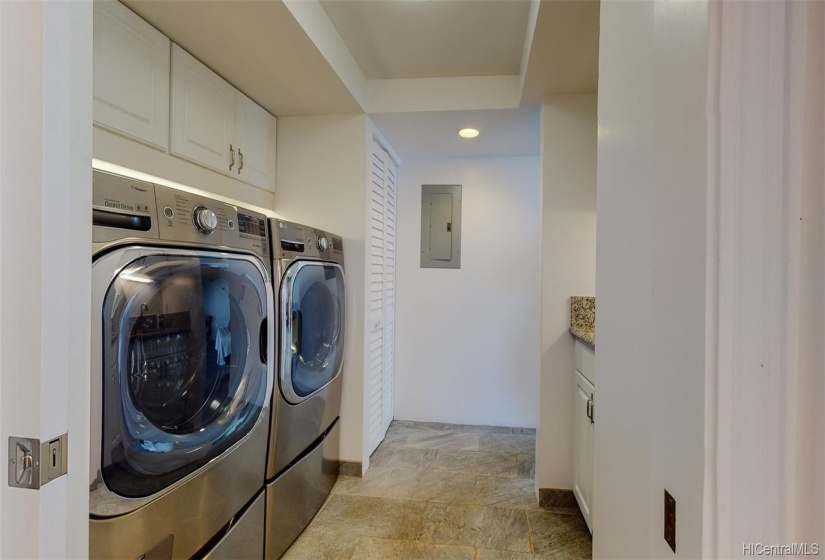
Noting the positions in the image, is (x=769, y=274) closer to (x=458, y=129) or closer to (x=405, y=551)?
(x=405, y=551)

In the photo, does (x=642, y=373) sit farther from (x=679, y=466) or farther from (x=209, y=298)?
(x=209, y=298)

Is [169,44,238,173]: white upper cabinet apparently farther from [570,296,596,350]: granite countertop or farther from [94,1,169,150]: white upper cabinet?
[570,296,596,350]: granite countertop

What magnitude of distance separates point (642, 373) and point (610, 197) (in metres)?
0.37

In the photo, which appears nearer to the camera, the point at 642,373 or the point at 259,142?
the point at 642,373

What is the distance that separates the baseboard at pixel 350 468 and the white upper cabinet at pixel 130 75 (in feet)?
6.21

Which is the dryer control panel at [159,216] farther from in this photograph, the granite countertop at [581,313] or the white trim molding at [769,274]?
the granite countertop at [581,313]

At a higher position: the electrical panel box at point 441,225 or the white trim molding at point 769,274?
the electrical panel box at point 441,225

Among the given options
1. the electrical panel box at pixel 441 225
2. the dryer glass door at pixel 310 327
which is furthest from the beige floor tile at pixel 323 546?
the electrical panel box at pixel 441 225

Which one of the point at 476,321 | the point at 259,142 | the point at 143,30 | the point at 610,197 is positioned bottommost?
the point at 476,321

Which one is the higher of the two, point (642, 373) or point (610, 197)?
point (610, 197)

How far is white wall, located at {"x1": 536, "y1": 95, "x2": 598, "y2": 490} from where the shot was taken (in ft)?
7.01

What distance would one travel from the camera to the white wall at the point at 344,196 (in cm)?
238

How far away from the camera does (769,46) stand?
370mm

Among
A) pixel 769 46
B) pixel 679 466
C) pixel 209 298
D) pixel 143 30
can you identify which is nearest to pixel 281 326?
pixel 209 298
